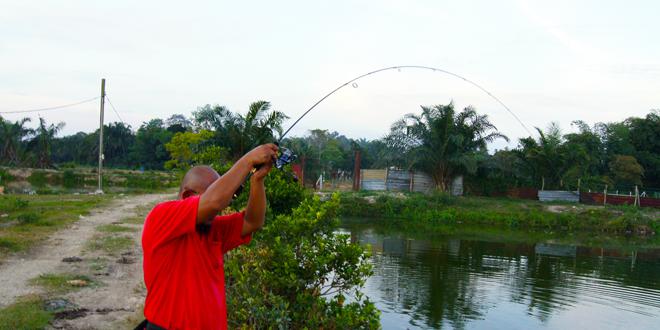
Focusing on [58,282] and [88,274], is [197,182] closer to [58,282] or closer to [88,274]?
[58,282]

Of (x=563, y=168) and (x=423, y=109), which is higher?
(x=423, y=109)

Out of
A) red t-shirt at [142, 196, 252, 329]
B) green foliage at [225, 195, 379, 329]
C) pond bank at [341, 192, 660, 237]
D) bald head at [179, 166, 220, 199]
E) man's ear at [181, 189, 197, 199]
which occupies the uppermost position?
bald head at [179, 166, 220, 199]

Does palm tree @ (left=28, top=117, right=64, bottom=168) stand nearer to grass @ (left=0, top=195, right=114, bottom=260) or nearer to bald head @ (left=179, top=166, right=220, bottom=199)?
grass @ (left=0, top=195, right=114, bottom=260)

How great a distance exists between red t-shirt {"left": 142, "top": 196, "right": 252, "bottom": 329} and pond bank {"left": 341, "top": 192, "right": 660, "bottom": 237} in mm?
23458

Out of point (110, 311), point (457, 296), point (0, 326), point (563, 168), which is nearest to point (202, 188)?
point (0, 326)

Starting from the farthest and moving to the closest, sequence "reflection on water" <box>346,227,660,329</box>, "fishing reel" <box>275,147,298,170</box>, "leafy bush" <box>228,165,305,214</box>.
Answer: "reflection on water" <box>346,227,660,329</box> < "leafy bush" <box>228,165,305,214</box> < "fishing reel" <box>275,147,298,170</box>

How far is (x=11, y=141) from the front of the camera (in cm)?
4447

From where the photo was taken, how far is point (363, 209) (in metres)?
31.0

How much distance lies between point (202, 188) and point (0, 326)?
453cm

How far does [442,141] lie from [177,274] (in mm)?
31502

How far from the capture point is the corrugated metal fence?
35688mm

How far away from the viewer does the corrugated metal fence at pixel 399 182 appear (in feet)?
117


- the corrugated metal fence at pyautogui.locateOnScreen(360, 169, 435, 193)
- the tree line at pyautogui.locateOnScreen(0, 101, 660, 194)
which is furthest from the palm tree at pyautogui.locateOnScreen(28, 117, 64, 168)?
the corrugated metal fence at pyautogui.locateOnScreen(360, 169, 435, 193)

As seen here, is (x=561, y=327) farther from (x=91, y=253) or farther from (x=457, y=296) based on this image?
(x=91, y=253)
